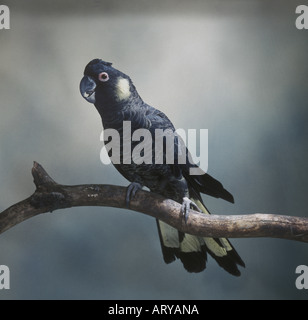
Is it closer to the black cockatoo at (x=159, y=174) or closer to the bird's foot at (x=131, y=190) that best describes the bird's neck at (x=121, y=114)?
the black cockatoo at (x=159, y=174)

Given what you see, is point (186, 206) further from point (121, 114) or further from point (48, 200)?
point (48, 200)

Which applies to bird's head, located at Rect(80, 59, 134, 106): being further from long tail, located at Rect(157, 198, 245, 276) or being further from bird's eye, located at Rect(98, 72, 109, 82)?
long tail, located at Rect(157, 198, 245, 276)

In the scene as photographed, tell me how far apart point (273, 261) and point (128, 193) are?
85cm

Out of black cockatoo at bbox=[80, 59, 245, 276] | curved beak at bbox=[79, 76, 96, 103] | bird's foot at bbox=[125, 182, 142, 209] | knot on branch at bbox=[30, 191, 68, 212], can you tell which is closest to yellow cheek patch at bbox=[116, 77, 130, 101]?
black cockatoo at bbox=[80, 59, 245, 276]

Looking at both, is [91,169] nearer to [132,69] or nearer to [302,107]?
[132,69]

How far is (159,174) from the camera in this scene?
73.3 inches

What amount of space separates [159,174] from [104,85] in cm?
51

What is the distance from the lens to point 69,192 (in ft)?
5.89

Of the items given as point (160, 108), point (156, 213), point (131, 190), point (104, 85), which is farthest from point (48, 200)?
point (160, 108)

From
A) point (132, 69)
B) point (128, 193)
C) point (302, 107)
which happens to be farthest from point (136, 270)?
point (302, 107)

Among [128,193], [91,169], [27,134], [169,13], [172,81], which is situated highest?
[169,13]

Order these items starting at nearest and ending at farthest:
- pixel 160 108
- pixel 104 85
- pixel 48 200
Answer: pixel 48 200
pixel 104 85
pixel 160 108

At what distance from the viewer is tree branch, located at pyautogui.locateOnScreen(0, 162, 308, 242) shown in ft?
5.74

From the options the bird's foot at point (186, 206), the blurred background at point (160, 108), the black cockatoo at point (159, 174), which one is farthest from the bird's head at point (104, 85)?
the bird's foot at point (186, 206)
